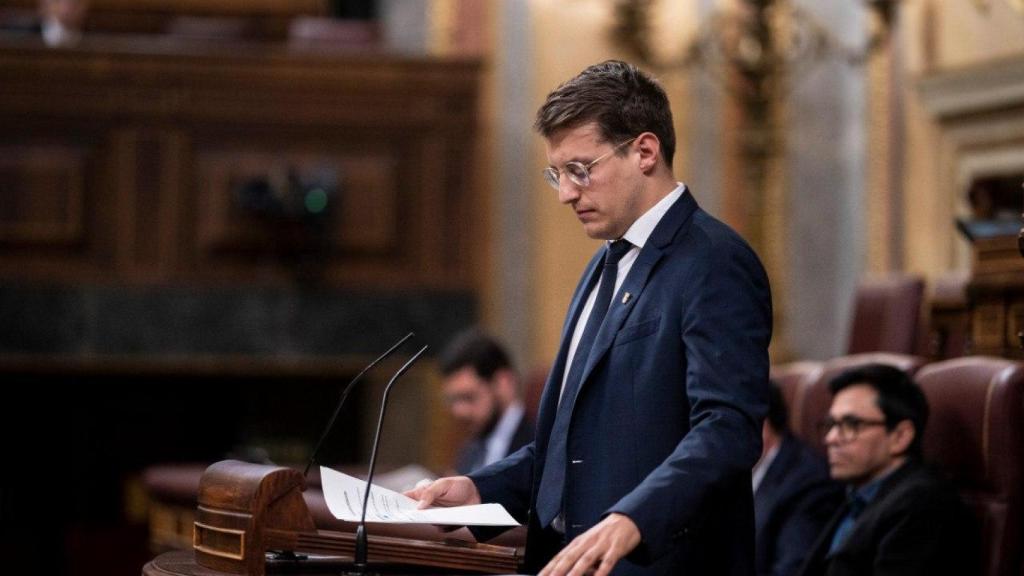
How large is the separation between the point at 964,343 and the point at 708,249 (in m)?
2.22

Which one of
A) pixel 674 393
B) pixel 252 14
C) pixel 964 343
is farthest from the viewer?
pixel 252 14

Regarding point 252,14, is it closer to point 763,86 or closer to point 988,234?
point 763,86

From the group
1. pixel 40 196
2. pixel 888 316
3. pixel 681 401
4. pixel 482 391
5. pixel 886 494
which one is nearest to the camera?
pixel 681 401

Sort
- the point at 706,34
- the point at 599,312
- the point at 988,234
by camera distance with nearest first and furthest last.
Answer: the point at 599,312 → the point at 988,234 → the point at 706,34

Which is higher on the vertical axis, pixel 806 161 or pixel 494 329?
pixel 806 161

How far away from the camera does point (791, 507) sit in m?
3.54

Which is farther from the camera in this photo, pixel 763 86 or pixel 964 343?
pixel 763 86

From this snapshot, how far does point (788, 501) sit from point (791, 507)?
0.05 feet

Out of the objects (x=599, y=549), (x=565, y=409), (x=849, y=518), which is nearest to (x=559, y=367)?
(x=565, y=409)

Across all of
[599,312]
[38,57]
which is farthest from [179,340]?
[599,312]

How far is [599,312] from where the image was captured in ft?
6.96

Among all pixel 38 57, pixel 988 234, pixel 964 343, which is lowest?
pixel 964 343

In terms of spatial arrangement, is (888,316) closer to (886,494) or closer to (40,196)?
(886,494)

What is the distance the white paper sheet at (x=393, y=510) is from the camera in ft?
6.59
